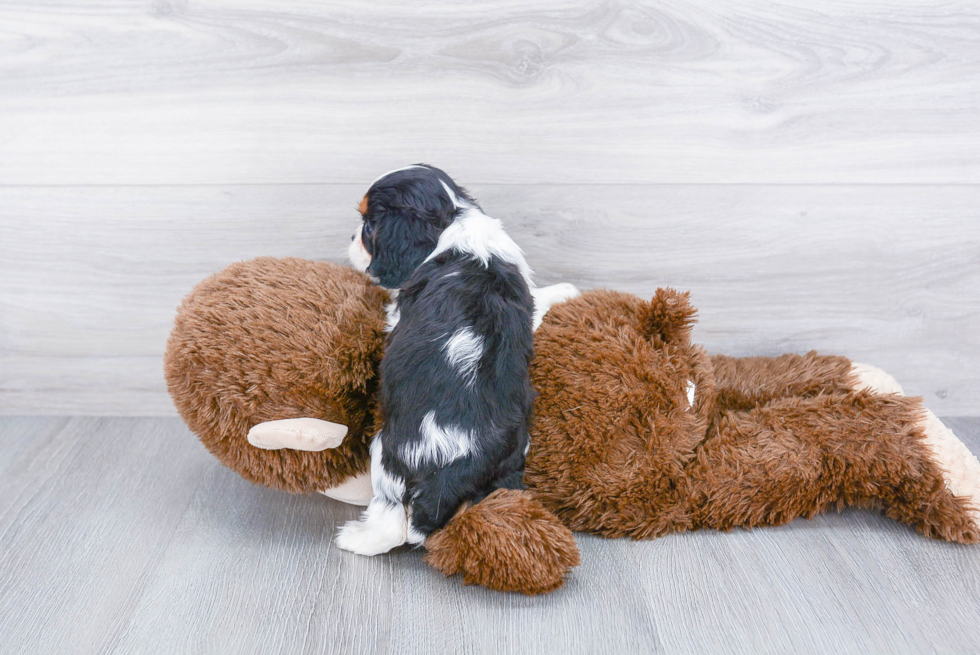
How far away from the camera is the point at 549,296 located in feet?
4.18

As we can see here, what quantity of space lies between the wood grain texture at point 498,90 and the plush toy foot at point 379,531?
66 cm

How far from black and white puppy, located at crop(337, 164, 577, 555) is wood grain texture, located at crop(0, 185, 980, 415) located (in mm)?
320

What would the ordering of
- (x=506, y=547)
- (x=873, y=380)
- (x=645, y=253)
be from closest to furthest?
(x=506, y=547), (x=873, y=380), (x=645, y=253)

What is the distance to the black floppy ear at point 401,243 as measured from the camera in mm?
1076

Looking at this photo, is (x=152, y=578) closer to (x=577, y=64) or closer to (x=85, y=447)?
(x=85, y=447)

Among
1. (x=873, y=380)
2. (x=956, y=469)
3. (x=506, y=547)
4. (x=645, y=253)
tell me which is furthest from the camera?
(x=645, y=253)

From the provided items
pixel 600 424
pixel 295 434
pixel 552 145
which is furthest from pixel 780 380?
pixel 295 434

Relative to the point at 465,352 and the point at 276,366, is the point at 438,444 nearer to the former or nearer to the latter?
the point at 465,352

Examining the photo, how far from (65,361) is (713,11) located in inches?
59.7

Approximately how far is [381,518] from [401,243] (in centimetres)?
42

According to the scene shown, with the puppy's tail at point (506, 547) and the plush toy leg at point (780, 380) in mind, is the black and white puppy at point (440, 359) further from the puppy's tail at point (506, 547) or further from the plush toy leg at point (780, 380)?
the plush toy leg at point (780, 380)

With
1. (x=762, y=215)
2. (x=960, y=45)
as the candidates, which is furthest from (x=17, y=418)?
(x=960, y=45)

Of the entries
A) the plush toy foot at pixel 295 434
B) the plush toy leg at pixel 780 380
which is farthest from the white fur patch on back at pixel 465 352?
the plush toy leg at pixel 780 380

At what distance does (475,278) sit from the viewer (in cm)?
104
